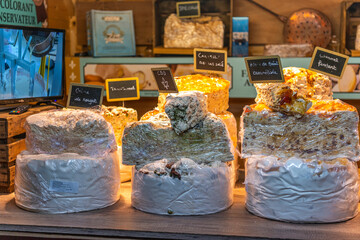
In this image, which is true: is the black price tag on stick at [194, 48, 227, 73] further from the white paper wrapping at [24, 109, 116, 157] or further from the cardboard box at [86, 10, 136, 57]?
the cardboard box at [86, 10, 136, 57]

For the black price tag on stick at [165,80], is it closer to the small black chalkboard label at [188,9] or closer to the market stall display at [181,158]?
the market stall display at [181,158]

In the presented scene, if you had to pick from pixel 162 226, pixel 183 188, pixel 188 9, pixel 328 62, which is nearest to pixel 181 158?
pixel 183 188

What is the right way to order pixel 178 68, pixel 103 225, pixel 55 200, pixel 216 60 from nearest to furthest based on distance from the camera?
pixel 103 225, pixel 55 200, pixel 216 60, pixel 178 68

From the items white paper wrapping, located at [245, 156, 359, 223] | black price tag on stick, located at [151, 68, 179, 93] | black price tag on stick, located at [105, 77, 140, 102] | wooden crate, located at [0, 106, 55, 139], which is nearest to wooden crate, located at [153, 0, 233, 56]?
black price tag on stick, located at [105, 77, 140, 102]

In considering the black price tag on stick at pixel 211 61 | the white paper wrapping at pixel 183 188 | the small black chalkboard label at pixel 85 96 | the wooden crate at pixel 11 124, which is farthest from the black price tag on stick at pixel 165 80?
the wooden crate at pixel 11 124

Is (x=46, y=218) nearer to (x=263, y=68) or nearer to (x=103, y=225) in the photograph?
(x=103, y=225)

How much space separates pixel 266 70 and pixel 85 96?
928 mm

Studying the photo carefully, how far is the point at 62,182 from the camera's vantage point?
2094 mm

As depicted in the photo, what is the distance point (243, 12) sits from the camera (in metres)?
3.23

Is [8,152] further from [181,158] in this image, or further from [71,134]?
[181,158]

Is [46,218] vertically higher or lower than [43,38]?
lower

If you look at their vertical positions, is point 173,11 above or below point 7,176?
above

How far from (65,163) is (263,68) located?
38.1 inches

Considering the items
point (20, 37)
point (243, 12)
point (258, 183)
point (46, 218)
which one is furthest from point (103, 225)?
point (243, 12)
